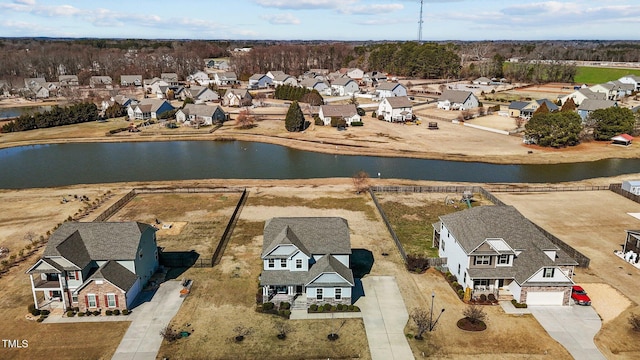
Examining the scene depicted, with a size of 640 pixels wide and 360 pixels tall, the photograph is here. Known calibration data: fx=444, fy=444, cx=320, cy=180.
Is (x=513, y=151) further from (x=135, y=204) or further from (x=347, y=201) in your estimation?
(x=135, y=204)

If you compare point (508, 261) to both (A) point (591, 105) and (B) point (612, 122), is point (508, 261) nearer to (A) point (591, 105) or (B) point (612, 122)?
(B) point (612, 122)

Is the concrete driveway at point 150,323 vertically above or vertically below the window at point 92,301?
below

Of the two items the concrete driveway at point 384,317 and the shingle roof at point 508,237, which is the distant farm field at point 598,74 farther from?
the concrete driveway at point 384,317

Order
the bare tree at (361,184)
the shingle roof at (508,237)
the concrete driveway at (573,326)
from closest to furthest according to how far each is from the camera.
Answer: the concrete driveway at (573,326) < the shingle roof at (508,237) < the bare tree at (361,184)

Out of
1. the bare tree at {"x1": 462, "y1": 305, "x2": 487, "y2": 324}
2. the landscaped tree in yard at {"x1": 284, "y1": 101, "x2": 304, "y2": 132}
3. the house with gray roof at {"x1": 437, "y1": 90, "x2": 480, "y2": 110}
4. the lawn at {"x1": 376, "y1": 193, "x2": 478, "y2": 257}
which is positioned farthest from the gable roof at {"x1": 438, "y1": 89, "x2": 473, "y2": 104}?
the bare tree at {"x1": 462, "y1": 305, "x2": 487, "y2": 324}

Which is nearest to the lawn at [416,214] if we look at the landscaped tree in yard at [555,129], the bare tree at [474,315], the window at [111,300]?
the bare tree at [474,315]

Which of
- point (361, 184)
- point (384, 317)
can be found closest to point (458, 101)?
point (361, 184)
